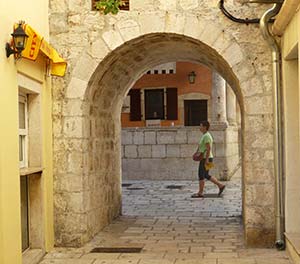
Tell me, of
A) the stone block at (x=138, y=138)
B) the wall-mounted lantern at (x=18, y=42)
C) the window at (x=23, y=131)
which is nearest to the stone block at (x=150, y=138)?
the stone block at (x=138, y=138)

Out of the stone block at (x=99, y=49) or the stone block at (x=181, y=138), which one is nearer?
the stone block at (x=99, y=49)

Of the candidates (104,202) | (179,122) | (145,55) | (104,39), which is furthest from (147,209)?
(179,122)

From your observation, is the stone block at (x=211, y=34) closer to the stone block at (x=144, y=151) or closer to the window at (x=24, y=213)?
the window at (x=24, y=213)

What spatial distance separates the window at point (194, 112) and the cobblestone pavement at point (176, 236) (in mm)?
9019

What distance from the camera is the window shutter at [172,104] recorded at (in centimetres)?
2122

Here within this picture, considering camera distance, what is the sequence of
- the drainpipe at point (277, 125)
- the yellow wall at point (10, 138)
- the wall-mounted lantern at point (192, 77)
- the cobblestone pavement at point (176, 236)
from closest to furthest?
the yellow wall at point (10, 138) → the cobblestone pavement at point (176, 236) → the drainpipe at point (277, 125) → the wall-mounted lantern at point (192, 77)

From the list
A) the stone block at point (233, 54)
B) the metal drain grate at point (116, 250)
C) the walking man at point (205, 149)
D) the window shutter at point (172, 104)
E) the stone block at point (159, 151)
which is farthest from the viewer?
the window shutter at point (172, 104)

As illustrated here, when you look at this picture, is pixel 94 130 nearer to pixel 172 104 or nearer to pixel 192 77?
pixel 192 77

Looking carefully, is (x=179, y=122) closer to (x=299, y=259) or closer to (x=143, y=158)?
(x=143, y=158)

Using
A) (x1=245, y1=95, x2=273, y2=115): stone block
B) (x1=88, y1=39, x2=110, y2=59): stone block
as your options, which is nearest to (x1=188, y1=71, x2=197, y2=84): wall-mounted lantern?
(x1=88, y1=39, x2=110, y2=59): stone block

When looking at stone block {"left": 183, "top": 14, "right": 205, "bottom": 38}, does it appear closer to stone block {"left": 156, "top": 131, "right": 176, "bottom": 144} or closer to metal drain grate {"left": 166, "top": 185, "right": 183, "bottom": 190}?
metal drain grate {"left": 166, "top": 185, "right": 183, "bottom": 190}

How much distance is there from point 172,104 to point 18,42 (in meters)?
16.0

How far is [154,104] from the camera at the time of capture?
2147cm

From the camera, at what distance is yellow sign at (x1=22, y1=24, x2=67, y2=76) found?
18.5ft
